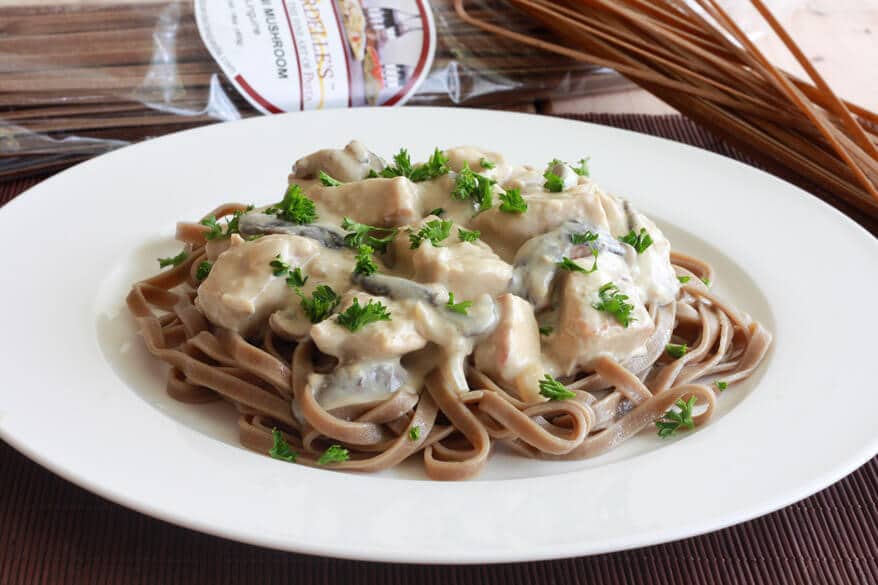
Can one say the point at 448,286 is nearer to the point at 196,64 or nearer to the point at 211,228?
the point at 211,228

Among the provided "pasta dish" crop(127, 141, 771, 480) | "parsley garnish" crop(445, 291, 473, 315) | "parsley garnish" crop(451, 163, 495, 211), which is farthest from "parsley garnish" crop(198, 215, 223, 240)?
"parsley garnish" crop(445, 291, 473, 315)

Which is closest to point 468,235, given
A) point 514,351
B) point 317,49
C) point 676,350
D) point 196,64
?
point 514,351

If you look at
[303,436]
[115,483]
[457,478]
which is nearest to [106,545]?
[115,483]

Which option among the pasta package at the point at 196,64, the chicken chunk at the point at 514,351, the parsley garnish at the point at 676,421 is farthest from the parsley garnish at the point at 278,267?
the pasta package at the point at 196,64

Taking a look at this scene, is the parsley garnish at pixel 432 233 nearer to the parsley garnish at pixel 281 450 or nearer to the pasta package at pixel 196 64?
the parsley garnish at pixel 281 450

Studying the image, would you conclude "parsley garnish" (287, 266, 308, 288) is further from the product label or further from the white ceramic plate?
the product label
